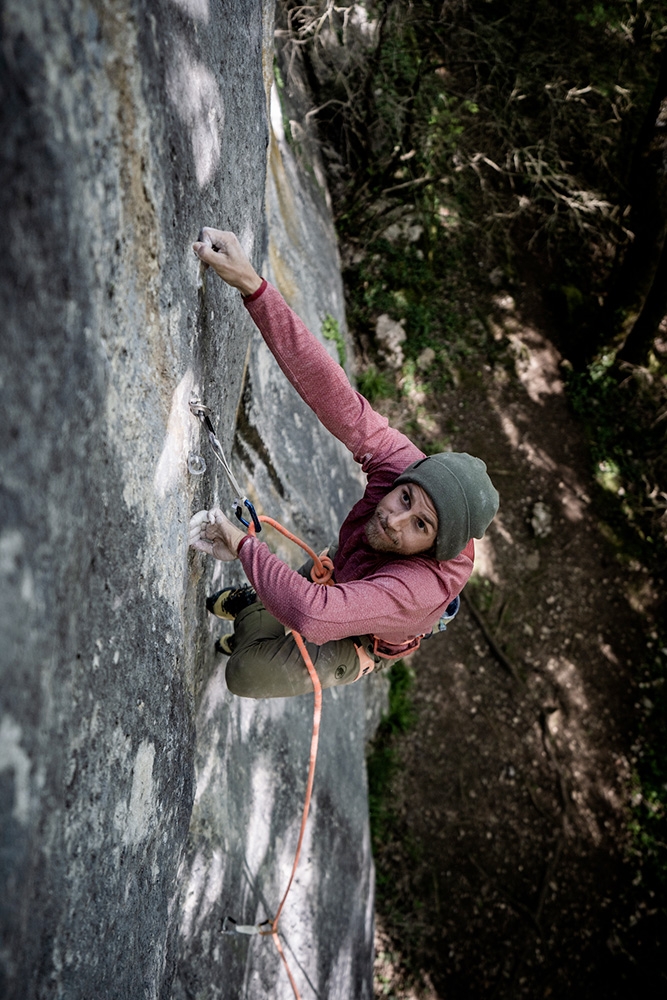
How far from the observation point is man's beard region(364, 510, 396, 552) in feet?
8.12

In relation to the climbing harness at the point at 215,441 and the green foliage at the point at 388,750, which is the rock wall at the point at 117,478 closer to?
the climbing harness at the point at 215,441

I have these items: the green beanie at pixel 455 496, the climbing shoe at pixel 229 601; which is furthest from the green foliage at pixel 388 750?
the green beanie at pixel 455 496

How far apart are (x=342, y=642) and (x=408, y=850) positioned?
4504 mm

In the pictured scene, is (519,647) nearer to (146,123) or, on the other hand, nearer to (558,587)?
(558,587)

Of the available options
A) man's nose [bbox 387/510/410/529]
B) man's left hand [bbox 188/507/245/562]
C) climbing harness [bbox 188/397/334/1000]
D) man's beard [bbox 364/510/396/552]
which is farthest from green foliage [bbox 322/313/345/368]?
man's left hand [bbox 188/507/245/562]

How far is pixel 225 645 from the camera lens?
316cm

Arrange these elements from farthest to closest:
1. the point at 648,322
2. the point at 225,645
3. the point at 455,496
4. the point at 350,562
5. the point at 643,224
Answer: the point at 648,322 → the point at 643,224 → the point at 225,645 → the point at 350,562 → the point at 455,496

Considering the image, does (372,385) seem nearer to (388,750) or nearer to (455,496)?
(388,750)

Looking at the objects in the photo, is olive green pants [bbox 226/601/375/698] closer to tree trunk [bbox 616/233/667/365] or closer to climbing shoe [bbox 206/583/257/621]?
climbing shoe [bbox 206/583/257/621]

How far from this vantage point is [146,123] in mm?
1514

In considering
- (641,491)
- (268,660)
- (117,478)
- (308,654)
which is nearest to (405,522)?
(308,654)

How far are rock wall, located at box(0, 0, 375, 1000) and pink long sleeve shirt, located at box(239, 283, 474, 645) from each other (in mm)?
272

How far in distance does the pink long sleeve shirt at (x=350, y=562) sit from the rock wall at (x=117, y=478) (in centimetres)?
27

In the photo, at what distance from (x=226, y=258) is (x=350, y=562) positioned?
51.2 inches
